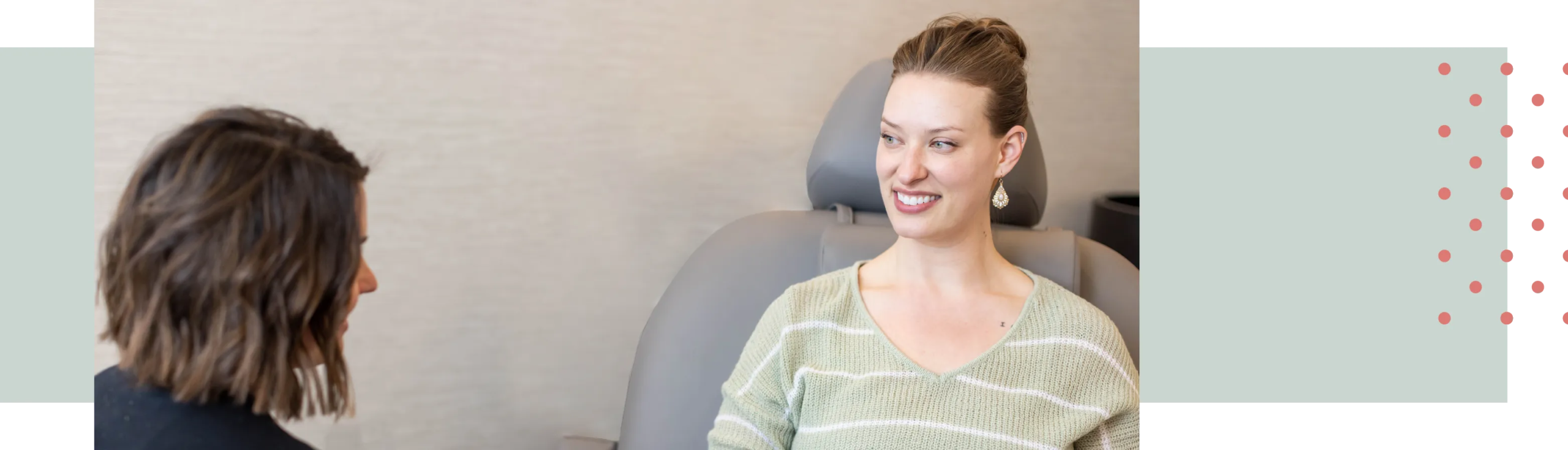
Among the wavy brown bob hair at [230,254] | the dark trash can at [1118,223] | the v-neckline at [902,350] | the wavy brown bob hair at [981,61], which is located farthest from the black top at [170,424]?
the dark trash can at [1118,223]

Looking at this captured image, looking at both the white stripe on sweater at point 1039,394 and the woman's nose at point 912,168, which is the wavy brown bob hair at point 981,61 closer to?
the woman's nose at point 912,168

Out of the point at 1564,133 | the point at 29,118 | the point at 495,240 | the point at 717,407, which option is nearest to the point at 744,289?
the point at 717,407

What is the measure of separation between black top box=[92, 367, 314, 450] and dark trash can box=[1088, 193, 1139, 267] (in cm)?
125

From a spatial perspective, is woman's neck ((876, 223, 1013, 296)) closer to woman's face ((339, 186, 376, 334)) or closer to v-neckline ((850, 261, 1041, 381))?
v-neckline ((850, 261, 1041, 381))

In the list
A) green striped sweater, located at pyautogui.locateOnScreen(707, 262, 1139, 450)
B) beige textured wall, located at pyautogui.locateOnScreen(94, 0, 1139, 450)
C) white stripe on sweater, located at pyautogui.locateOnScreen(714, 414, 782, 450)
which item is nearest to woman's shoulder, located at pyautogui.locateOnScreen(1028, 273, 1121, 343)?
green striped sweater, located at pyautogui.locateOnScreen(707, 262, 1139, 450)

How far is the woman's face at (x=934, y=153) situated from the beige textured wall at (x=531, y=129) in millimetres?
428

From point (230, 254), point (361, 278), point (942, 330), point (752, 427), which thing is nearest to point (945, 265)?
point (942, 330)

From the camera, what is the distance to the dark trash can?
1.63 m

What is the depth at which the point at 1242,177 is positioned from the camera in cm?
69

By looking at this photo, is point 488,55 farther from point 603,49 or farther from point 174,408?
point 174,408

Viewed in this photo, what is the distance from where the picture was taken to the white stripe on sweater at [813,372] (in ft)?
3.84

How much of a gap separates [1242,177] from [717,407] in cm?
77

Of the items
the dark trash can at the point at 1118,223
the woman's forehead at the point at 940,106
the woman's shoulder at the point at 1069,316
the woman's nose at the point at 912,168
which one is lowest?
the woman's shoulder at the point at 1069,316

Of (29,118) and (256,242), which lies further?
(29,118)
